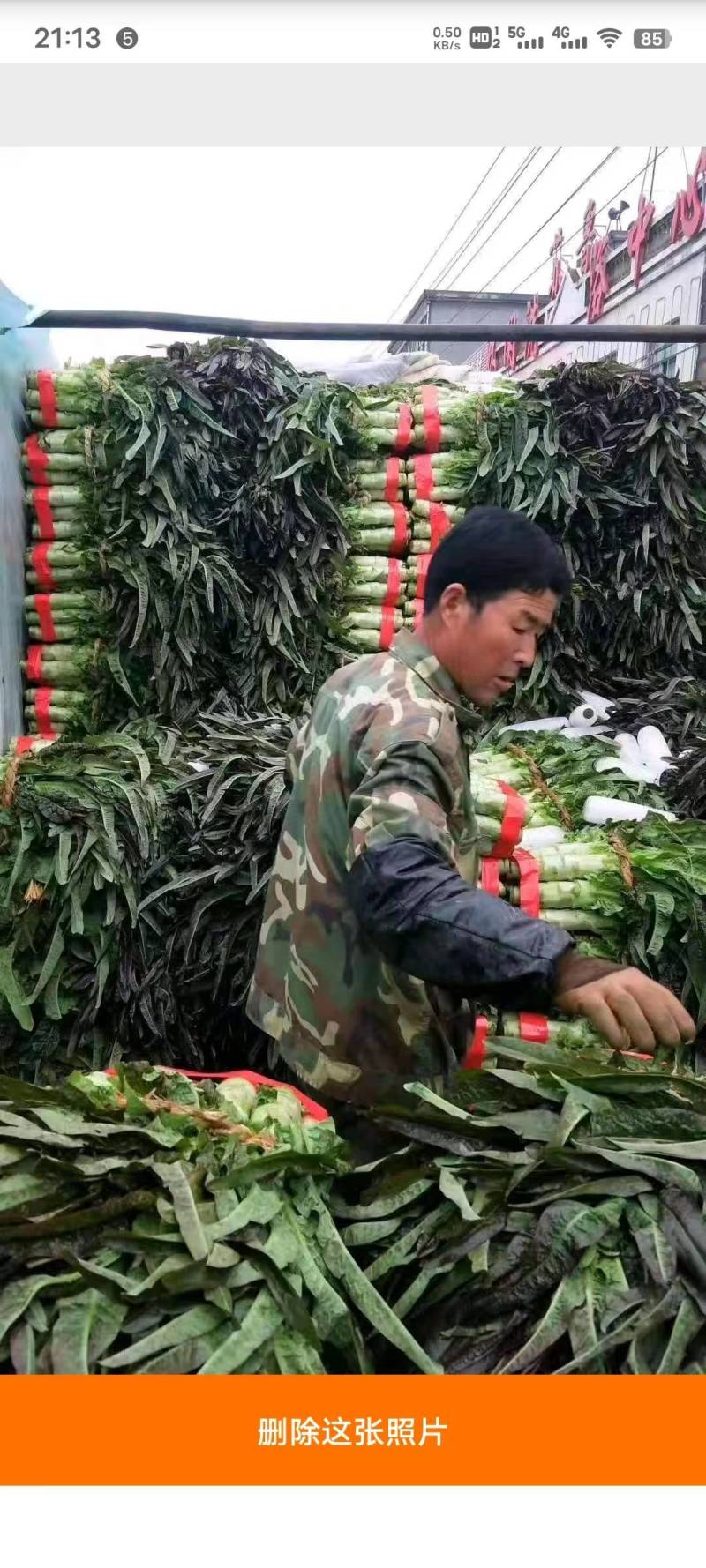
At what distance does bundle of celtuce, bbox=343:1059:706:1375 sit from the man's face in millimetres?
755

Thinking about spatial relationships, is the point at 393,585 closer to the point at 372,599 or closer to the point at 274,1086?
the point at 372,599

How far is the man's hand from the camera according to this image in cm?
135

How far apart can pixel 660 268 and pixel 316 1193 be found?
6.86 meters

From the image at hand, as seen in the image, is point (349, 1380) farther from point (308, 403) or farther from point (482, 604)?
point (308, 403)

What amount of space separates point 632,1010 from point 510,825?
1.57m

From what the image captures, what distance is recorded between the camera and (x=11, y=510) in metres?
3.94

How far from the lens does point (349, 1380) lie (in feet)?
3.31

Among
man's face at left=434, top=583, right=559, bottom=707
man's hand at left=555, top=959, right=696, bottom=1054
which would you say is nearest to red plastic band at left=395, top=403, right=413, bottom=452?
man's face at left=434, top=583, right=559, bottom=707

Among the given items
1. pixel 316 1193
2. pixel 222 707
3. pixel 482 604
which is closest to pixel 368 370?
pixel 222 707

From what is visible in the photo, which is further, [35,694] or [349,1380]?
[35,694]

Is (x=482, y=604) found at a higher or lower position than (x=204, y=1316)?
higher

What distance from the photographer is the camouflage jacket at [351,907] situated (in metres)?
1.76

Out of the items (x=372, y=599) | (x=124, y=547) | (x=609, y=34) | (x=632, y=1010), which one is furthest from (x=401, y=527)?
(x=632, y=1010)

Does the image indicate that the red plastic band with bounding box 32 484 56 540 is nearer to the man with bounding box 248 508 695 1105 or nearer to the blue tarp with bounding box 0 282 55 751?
the blue tarp with bounding box 0 282 55 751
